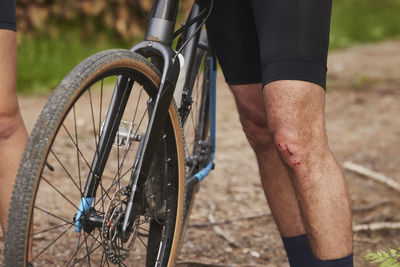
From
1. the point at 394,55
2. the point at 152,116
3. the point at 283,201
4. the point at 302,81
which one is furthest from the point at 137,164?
the point at 394,55

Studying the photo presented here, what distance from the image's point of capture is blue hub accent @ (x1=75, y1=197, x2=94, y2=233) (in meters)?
1.93

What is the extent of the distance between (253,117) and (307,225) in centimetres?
51

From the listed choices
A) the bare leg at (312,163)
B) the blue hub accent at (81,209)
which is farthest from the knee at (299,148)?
the blue hub accent at (81,209)

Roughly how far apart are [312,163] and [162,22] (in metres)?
0.65

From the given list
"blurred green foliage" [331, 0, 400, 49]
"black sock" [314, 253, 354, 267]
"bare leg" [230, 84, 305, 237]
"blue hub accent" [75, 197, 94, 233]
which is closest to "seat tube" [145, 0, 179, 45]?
"bare leg" [230, 84, 305, 237]

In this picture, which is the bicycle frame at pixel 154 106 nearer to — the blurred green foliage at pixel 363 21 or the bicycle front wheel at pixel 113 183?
the bicycle front wheel at pixel 113 183

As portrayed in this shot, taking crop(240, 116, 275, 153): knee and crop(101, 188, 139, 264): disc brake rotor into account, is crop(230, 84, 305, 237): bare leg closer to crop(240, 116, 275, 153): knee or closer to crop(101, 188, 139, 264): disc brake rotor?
crop(240, 116, 275, 153): knee

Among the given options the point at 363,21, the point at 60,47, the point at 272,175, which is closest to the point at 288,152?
the point at 272,175

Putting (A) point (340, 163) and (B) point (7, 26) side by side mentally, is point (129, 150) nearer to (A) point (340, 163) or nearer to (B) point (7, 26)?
(B) point (7, 26)

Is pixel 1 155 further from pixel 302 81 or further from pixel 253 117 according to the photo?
pixel 302 81

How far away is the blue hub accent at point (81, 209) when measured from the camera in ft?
6.35

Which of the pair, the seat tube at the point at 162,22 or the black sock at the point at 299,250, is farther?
the black sock at the point at 299,250

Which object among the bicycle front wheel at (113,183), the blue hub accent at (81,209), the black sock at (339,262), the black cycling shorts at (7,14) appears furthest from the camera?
the black cycling shorts at (7,14)

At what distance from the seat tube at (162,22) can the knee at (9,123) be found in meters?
0.62
